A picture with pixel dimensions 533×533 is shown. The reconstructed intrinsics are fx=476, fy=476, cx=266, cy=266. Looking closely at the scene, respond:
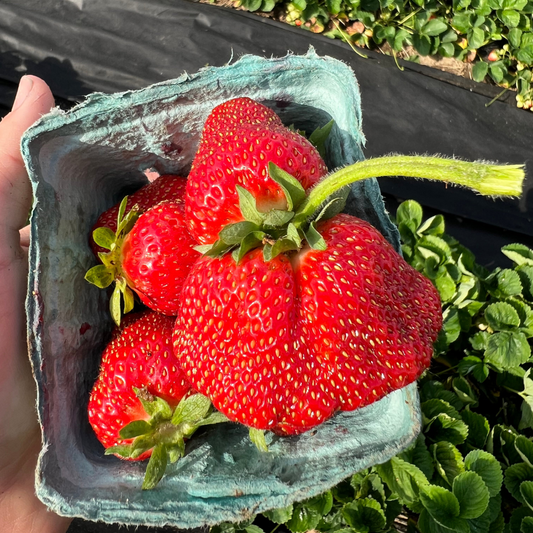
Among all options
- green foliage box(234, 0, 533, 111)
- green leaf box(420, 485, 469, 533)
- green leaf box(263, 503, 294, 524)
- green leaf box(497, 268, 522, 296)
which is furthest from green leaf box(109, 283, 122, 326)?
green foliage box(234, 0, 533, 111)

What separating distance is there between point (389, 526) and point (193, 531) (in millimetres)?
732

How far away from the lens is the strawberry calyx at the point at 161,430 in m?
0.81

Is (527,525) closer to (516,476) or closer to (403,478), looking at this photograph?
(516,476)

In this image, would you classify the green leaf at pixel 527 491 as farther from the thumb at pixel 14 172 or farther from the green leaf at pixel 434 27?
the green leaf at pixel 434 27

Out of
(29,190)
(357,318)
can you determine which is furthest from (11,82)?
(357,318)

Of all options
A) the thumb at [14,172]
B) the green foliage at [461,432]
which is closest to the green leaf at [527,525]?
the green foliage at [461,432]

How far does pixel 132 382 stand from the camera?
88cm

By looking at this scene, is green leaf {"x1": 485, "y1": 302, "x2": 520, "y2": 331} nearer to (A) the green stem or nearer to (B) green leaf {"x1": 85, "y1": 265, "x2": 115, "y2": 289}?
(A) the green stem

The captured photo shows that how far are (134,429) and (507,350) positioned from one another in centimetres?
94

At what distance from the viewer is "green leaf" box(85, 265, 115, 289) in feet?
2.80

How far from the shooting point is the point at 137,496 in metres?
0.81

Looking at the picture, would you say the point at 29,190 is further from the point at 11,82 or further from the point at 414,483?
the point at 11,82

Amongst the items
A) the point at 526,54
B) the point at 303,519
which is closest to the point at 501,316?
the point at 303,519

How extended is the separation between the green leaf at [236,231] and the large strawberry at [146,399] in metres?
0.31
